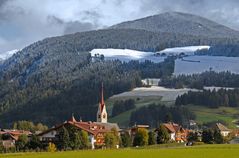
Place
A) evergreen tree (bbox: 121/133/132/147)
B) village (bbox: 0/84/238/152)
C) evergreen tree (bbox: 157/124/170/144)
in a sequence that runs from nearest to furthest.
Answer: village (bbox: 0/84/238/152) < evergreen tree (bbox: 121/133/132/147) < evergreen tree (bbox: 157/124/170/144)

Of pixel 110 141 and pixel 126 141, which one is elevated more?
pixel 110 141

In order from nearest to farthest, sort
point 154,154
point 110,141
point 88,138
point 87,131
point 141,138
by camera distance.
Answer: point 154,154
point 141,138
point 110,141
point 88,138
point 87,131

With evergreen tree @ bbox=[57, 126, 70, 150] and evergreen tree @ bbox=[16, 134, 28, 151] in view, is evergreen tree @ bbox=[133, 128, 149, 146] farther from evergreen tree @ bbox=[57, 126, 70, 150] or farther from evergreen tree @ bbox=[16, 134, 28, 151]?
evergreen tree @ bbox=[16, 134, 28, 151]

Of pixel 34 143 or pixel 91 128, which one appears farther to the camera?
pixel 91 128

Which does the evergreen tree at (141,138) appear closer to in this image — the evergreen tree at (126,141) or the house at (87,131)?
the evergreen tree at (126,141)

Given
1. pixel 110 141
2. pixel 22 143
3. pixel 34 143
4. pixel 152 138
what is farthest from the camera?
pixel 152 138

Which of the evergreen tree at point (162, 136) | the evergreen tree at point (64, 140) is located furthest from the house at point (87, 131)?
the evergreen tree at point (64, 140)

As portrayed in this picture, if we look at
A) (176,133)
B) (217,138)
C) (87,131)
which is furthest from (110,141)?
(176,133)

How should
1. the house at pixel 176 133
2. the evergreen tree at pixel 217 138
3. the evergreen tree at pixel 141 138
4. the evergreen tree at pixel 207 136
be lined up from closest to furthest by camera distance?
1. the evergreen tree at pixel 141 138
2. the evergreen tree at pixel 207 136
3. the evergreen tree at pixel 217 138
4. the house at pixel 176 133

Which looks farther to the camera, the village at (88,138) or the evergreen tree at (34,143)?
the evergreen tree at (34,143)

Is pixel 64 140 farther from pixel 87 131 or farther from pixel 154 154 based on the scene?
pixel 154 154

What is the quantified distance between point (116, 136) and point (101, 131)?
63.1 feet

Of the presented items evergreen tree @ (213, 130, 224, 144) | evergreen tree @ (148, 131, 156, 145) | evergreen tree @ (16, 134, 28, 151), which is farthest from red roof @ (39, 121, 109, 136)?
evergreen tree @ (213, 130, 224, 144)

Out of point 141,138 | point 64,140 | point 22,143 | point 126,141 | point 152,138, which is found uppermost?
point 64,140
